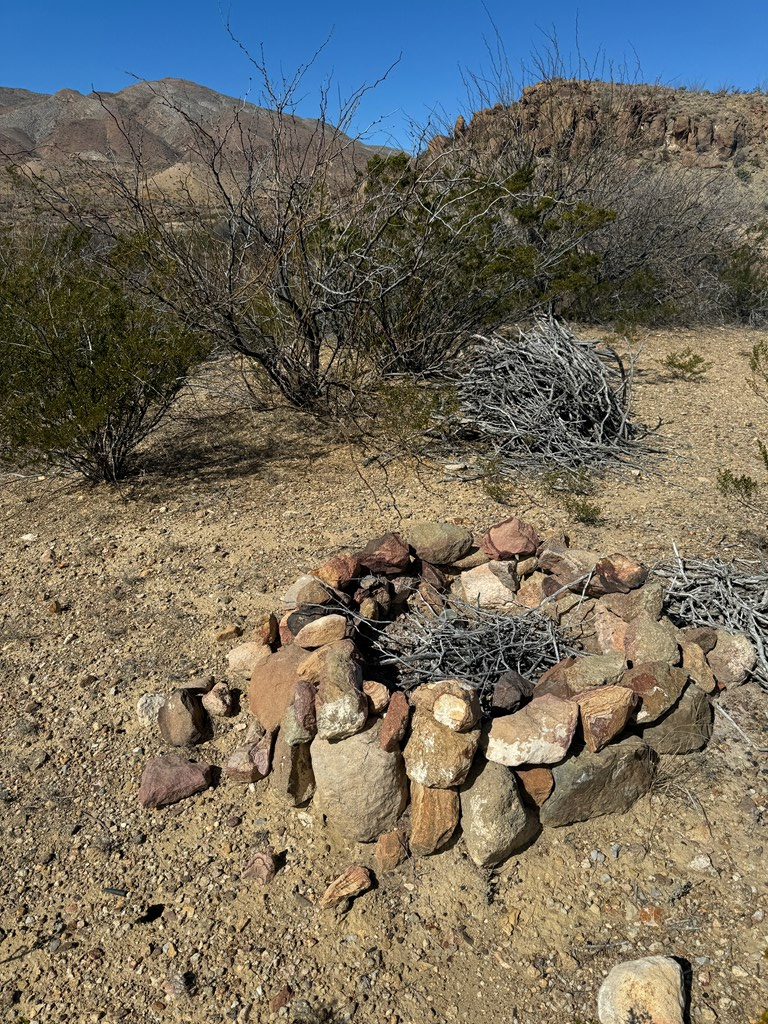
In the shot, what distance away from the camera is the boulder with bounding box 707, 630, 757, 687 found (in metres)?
2.86

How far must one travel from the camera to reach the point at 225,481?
497 centimetres

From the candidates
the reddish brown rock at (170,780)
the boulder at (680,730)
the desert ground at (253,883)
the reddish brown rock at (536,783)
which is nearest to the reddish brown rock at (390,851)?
the desert ground at (253,883)

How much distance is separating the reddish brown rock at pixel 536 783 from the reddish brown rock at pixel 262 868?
0.84 m

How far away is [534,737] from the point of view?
7.81 feet

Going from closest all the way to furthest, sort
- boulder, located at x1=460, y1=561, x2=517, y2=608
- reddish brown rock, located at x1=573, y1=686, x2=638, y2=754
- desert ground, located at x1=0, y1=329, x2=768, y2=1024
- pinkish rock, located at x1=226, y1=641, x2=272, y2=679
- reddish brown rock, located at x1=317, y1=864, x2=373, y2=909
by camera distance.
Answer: desert ground, located at x1=0, y1=329, x2=768, y2=1024, reddish brown rock, located at x1=317, y1=864, x2=373, y2=909, reddish brown rock, located at x1=573, y1=686, x2=638, y2=754, pinkish rock, located at x1=226, y1=641, x2=272, y2=679, boulder, located at x1=460, y1=561, x2=517, y2=608

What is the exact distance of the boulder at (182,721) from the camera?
278 cm

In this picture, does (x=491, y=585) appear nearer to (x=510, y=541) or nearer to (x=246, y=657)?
(x=510, y=541)

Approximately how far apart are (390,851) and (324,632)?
847 mm

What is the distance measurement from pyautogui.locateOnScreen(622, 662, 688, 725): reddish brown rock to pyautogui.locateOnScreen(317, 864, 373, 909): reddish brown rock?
3.53ft

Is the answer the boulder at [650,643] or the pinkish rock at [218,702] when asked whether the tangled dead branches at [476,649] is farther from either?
the pinkish rock at [218,702]

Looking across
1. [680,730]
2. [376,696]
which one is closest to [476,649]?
[376,696]

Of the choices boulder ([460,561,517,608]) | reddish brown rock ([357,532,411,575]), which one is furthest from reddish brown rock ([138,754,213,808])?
boulder ([460,561,517,608])

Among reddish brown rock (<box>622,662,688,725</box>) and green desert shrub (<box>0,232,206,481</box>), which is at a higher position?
green desert shrub (<box>0,232,206,481</box>)

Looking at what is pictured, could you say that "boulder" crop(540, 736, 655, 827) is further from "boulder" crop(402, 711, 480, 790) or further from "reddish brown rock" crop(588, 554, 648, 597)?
"reddish brown rock" crop(588, 554, 648, 597)
